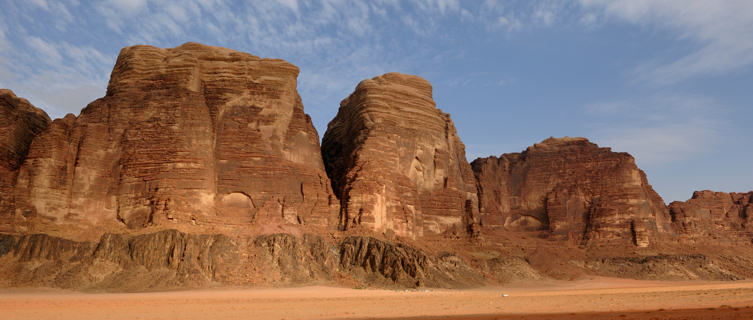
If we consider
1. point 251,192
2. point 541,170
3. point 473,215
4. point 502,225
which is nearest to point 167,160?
point 251,192

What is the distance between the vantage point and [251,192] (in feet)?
148

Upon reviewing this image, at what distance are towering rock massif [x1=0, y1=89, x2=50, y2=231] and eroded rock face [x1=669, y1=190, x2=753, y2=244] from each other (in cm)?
7028

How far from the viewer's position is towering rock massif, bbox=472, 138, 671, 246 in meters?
67.4

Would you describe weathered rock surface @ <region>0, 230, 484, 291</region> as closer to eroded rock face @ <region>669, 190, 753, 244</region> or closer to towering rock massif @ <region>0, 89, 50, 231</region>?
towering rock massif @ <region>0, 89, 50, 231</region>

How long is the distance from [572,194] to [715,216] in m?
26.5

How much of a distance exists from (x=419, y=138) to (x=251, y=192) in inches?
776

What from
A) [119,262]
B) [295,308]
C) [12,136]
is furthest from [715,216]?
[12,136]

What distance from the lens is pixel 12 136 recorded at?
44.6m

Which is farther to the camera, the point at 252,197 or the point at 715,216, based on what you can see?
the point at 715,216

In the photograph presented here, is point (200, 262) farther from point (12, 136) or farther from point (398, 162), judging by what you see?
point (398, 162)

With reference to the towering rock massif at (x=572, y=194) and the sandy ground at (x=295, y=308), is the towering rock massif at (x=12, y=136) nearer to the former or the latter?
the sandy ground at (x=295, y=308)

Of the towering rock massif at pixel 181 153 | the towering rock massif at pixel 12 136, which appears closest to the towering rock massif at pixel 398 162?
the towering rock massif at pixel 181 153

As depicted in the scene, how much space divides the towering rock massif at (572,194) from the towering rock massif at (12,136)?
45.3 meters

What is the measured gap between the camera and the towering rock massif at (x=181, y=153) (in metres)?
41.8
